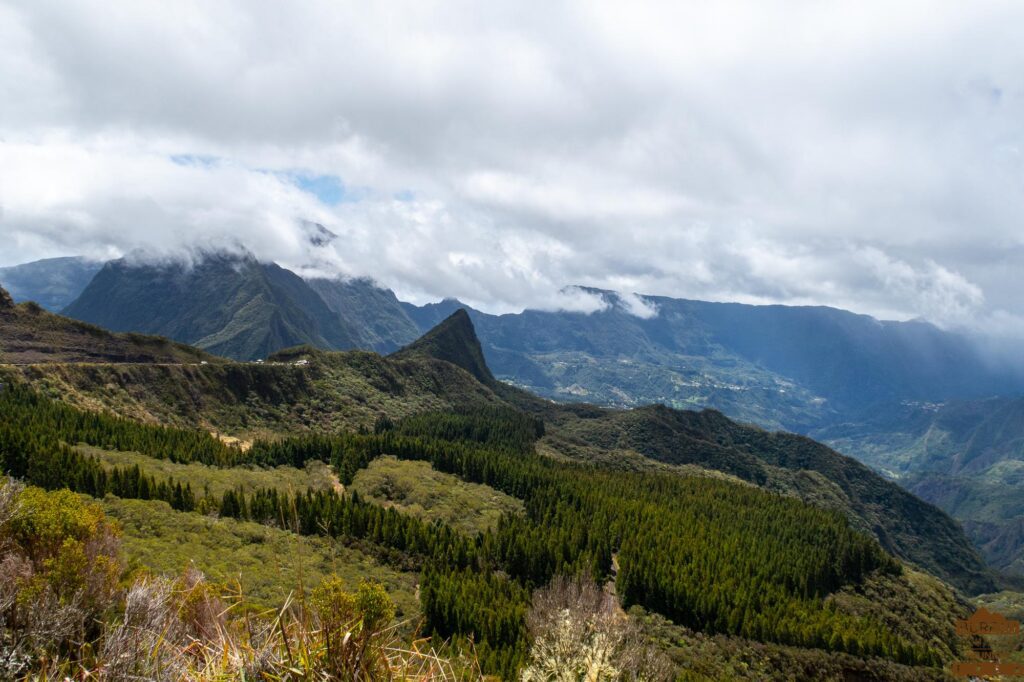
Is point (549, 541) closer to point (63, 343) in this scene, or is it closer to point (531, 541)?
point (531, 541)

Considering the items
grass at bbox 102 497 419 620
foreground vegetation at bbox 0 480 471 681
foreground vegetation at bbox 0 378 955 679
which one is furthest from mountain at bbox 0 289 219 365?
foreground vegetation at bbox 0 480 471 681

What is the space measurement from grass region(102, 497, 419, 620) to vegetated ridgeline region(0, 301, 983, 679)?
12.1 feet

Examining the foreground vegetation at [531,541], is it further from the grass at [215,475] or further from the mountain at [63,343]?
the mountain at [63,343]

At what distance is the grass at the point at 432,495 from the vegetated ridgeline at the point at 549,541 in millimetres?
4255

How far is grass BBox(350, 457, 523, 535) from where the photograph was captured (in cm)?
10681

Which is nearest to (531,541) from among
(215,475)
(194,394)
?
(215,475)

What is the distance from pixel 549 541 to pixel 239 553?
49518mm

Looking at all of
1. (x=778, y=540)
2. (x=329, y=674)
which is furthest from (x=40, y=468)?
(x=778, y=540)

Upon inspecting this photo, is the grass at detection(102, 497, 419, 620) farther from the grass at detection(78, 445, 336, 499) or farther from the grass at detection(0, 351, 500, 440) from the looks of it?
the grass at detection(0, 351, 500, 440)

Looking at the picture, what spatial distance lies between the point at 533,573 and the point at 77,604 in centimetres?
7581

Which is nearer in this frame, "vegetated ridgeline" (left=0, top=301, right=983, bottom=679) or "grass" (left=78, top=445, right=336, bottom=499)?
"vegetated ridgeline" (left=0, top=301, right=983, bottom=679)

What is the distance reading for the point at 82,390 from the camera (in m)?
128

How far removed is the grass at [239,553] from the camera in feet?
159

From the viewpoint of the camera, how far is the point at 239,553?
2279 inches
